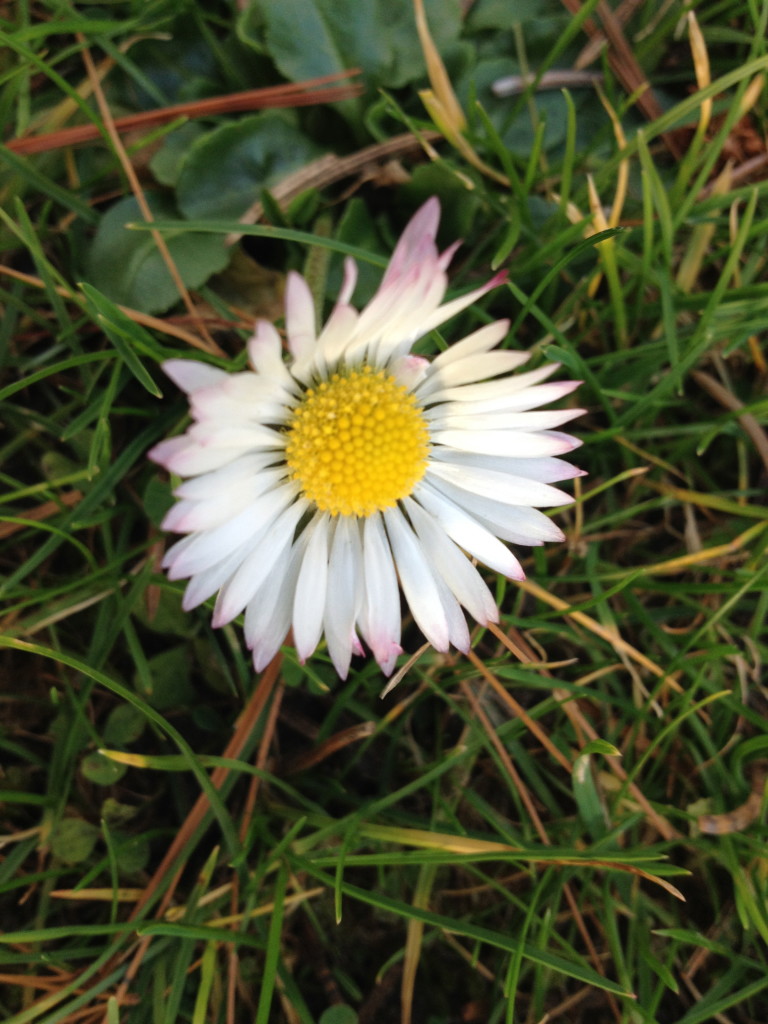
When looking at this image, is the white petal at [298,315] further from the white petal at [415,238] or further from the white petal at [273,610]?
the white petal at [273,610]

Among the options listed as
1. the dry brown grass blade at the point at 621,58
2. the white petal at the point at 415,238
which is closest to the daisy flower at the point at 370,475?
the white petal at the point at 415,238

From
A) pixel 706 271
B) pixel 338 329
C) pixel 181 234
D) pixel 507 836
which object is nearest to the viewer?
pixel 338 329

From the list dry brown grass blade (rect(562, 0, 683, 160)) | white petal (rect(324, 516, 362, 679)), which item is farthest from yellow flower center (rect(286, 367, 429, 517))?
dry brown grass blade (rect(562, 0, 683, 160))

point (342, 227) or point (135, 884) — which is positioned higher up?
point (342, 227)

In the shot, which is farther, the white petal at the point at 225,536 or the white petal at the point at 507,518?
the white petal at the point at 507,518

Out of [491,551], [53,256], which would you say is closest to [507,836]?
[491,551]

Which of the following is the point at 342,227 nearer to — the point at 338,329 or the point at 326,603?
the point at 338,329
